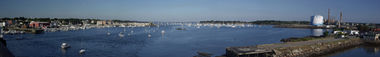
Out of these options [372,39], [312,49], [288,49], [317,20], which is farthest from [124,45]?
[317,20]

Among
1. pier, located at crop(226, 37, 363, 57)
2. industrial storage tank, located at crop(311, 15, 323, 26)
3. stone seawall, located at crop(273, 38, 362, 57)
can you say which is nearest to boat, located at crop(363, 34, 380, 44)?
pier, located at crop(226, 37, 363, 57)

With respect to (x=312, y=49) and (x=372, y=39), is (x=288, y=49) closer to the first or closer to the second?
(x=312, y=49)

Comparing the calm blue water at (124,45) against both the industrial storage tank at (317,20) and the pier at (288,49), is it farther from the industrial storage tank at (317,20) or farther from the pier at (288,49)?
the industrial storage tank at (317,20)

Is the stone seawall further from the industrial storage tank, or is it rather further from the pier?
the industrial storage tank

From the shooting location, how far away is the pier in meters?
11.2

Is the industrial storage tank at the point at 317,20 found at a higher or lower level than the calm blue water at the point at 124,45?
higher

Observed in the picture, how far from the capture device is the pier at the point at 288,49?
36.9 ft

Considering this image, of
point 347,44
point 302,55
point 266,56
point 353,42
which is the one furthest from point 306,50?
point 353,42

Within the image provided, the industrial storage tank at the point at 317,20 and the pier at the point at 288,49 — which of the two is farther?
the industrial storage tank at the point at 317,20

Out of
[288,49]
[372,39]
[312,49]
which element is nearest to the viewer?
[288,49]

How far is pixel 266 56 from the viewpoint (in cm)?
1140

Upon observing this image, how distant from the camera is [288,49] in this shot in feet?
42.9

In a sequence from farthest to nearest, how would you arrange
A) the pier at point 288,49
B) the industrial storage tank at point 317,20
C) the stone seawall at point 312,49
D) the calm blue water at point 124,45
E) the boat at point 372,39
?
1. the industrial storage tank at point 317,20
2. the boat at point 372,39
3. the calm blue water at point 124,45
4. the stone seawall at point 312,49
5. the pier at point 288,49

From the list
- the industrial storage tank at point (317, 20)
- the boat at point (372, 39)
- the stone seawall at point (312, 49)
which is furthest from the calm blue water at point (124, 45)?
the industrial storage tank at point (317, 20)
